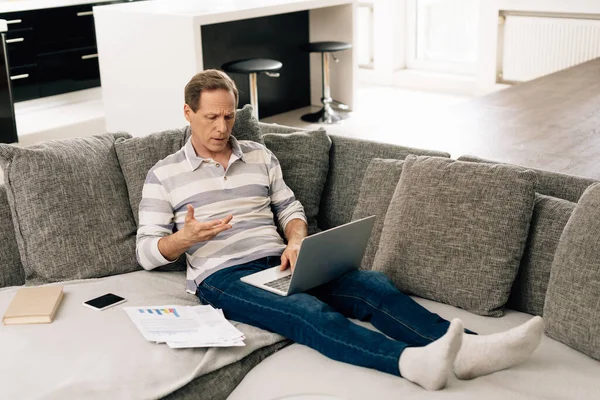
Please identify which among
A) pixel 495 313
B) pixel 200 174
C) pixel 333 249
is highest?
pixel 200 174

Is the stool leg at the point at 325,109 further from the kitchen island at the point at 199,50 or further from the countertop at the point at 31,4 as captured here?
the countertop at the point at 31,4

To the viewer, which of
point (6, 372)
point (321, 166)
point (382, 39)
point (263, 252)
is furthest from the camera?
point (382, 39)

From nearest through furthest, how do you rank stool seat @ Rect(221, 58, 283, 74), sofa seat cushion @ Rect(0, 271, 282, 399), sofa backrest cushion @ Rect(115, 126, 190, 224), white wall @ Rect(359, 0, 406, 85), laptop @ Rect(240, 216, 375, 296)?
sofa seat cushion @ Rect(0, 271, 282, 399)
laptop @ Rect(240, 216, 375, 296)
sofa backrest cushion @ Rect(115, 126, 190, 224)
stool seat @ Rect(221, 58, 283, 74)
white wall @ Rect(359, 0, 406, 85)

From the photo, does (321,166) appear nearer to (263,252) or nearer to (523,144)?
(263,252)

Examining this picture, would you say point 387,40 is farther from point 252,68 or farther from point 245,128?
point 245,128

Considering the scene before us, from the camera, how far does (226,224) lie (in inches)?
83.7

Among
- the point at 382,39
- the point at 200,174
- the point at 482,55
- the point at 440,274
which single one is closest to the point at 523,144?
the point at 440,274

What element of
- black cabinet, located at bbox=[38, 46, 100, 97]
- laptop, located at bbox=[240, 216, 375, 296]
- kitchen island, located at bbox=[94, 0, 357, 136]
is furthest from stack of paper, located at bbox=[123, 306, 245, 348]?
black cabinet, located at bbox=[38, 46, 100, 97]

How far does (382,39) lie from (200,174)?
5505 mm

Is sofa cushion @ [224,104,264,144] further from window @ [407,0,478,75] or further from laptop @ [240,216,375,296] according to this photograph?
window @ [407,0,478,75]

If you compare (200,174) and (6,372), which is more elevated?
(200,174)

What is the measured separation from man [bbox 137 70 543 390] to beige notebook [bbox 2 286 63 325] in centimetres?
28

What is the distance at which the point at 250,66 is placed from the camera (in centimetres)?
515

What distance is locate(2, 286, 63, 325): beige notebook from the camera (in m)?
2.10
